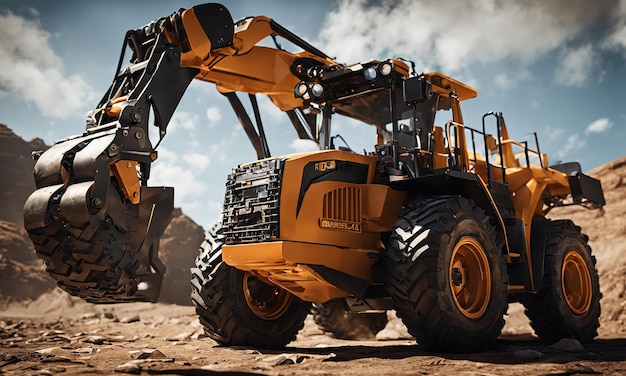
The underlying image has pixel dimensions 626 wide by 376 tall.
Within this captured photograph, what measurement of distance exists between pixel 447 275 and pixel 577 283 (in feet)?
13.1

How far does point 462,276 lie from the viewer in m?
6.45

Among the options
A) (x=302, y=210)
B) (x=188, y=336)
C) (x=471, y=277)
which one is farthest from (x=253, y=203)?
(x=188, y=336)

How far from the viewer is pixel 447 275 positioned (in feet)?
19.4

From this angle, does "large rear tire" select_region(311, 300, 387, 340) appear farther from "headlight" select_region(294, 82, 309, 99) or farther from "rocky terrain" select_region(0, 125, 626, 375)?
"headlight" select_region(294, 82, 309, 99)

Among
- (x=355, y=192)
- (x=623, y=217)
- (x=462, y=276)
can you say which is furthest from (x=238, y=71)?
(x=623, y=217)

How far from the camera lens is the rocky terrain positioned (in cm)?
500

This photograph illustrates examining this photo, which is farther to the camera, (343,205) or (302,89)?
(302,89)

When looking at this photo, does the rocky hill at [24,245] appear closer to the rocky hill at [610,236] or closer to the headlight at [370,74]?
the rocky hill at [610,236]

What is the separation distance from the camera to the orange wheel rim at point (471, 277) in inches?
250

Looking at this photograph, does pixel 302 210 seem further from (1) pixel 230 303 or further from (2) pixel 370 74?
(2) pixel 370 74

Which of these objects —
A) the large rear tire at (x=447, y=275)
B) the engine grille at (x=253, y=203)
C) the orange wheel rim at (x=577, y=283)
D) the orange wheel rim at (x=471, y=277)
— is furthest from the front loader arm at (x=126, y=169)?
the orange wheel rim at (x=577, y=283)

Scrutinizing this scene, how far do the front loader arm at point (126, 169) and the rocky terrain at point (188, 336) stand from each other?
802 millimetres

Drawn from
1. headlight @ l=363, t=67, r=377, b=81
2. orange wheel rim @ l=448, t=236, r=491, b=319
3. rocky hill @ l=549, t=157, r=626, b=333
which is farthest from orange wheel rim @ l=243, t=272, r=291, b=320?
rocky hill @ l=549, t=157, r=626, b=333

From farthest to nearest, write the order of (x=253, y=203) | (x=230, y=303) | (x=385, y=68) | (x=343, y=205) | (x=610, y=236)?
(x=610, y=236) < (x=385, y=68) < (x=230, y=303) < (x=343, y=205) < (x=253, y=203)
